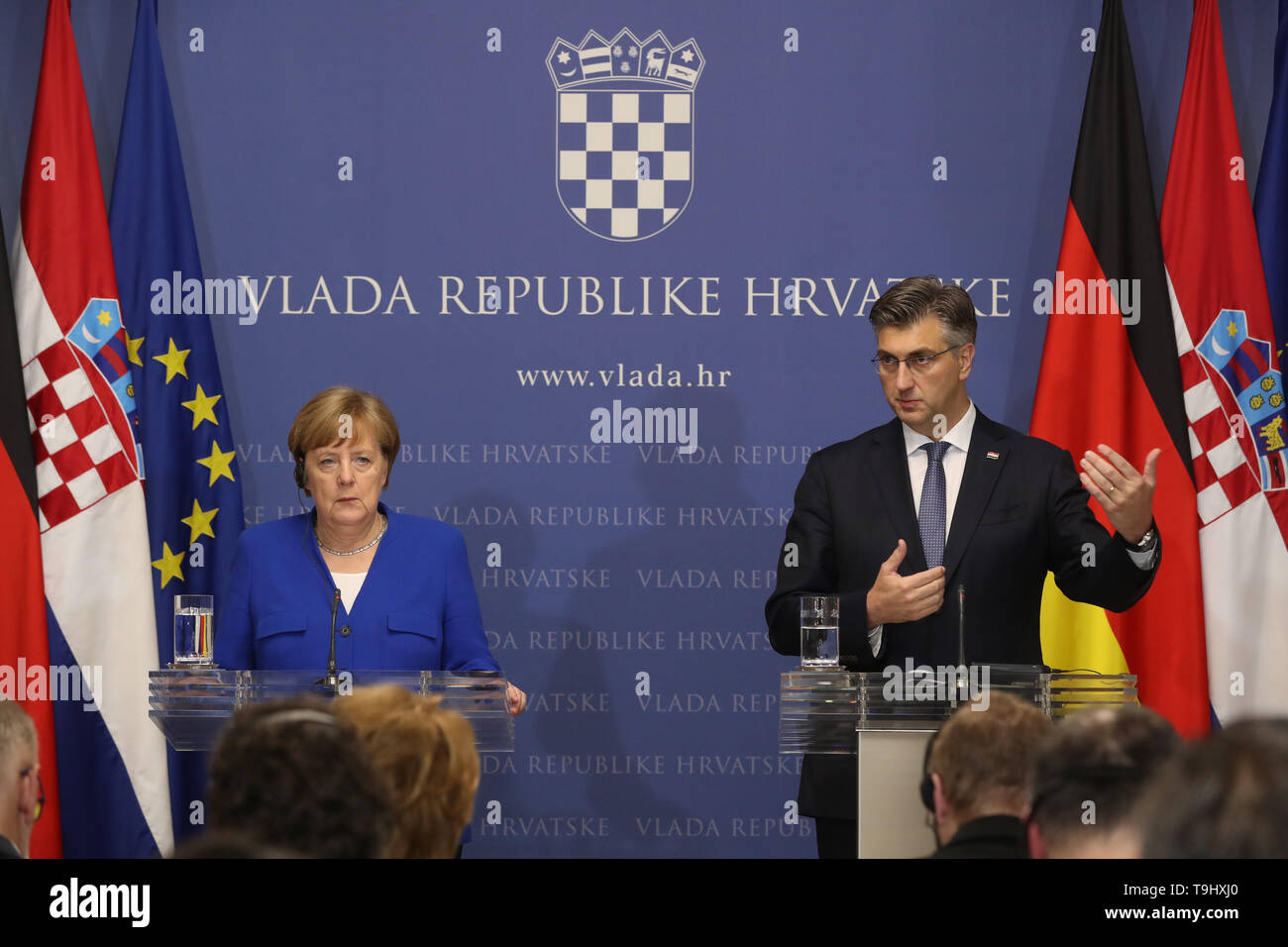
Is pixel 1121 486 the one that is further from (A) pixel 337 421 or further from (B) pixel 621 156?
(B) pixel 621 156

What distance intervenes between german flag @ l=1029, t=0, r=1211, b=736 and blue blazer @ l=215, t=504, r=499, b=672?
238 centimetres

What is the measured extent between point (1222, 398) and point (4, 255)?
15.0 feet

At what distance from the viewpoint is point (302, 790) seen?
6.36 feet

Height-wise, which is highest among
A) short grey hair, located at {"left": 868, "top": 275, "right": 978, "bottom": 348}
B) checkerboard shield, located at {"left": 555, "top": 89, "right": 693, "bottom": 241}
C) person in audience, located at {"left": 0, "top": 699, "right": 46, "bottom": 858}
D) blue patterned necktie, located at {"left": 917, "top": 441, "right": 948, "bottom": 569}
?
checkerboard shield, located at {"left": 555, "top": 89, "right": 693, "bottom": 241}

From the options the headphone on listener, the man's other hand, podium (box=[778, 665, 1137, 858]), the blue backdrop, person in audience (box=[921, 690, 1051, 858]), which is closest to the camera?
person in audience (box=[921, 690, 1051, 858])

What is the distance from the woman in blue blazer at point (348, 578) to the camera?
12.9ft

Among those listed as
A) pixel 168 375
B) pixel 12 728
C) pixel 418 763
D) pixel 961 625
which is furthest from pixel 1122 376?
pixel 12 728

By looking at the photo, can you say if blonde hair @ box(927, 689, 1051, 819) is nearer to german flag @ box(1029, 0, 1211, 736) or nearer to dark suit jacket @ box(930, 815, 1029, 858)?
dark suit jacket @ box(930, 815, 1029, 858)

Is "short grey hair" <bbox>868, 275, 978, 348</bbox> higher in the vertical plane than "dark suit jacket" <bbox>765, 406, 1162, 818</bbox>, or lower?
higher

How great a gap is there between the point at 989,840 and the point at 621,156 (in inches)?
149

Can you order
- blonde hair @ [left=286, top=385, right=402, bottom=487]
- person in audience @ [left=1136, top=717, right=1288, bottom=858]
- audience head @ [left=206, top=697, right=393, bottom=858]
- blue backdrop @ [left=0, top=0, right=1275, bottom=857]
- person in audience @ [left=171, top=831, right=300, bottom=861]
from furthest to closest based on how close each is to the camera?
blue backdrop @ [left=0, top=0, right=1275, bottom=857]
blonde hair @ [left=286, top=385, right=402, bottom=487]
audience head @ [left=206, top=697, right=393, bottom=858]
person in audience @ [left=171, top=831, right=300, bottom=861]
person in audience @ [left=1136, top=717, right=1288, bottom=858]

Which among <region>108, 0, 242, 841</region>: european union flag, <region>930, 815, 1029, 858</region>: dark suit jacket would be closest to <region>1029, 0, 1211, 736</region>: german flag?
<region>930, 815, 1029, 858</region>: dark suit jacket

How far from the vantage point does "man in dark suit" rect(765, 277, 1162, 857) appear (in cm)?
375
